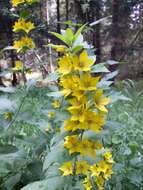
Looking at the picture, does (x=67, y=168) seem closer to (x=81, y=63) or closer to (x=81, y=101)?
(x=81, y=101)

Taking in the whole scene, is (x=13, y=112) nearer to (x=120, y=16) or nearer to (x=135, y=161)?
(x=135, y=161)

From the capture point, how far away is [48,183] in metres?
1.67

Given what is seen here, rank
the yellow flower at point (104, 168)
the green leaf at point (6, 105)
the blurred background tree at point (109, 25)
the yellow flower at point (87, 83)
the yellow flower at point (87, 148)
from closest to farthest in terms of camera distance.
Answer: the yellow flower at point (87, 83) < the yellow flower at point (87, 148) < the yellow flower at point (104, 168) < the green leaf at point (6, 105) < the blurred background tree at point (109, 25)

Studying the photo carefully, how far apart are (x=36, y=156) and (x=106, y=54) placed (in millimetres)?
13168

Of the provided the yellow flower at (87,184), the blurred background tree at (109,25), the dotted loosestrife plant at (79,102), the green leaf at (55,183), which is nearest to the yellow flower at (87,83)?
the dotted loosestrife plant at (79,102)

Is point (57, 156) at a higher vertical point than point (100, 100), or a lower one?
lower

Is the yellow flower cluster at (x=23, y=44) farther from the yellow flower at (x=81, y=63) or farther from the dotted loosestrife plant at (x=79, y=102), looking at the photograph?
the yellow flower at (x=81, y=63)

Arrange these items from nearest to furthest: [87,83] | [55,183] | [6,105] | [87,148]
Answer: [87,83] < [87,148] < [55,183] < [6,105]

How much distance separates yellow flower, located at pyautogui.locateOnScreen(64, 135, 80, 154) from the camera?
1.54m

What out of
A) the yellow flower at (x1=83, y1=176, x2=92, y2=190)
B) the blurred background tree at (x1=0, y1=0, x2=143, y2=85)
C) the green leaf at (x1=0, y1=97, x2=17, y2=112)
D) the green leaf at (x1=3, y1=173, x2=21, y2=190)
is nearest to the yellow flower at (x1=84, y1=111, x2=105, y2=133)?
the yellow flower at (x1=83, y1=176, x2=92, y2=190)

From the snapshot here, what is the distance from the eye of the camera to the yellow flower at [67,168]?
5.25ft

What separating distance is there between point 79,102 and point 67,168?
311 millimetres

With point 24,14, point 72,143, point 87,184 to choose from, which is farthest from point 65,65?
point 24,14

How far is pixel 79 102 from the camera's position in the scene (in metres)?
1.46
